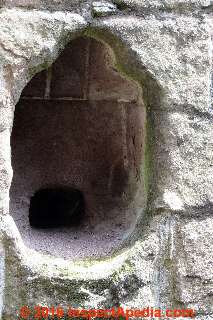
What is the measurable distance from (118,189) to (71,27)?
551 mm

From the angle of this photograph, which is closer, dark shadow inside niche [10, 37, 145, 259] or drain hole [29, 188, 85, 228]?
dark shadow inside niche [10, 37, 145, 259]

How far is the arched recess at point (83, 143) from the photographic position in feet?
4.91

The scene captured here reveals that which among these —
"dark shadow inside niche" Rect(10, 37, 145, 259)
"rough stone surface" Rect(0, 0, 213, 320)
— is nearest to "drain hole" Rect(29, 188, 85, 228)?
"dark shadow inside niche" Rect(10, 37, 145, 259)

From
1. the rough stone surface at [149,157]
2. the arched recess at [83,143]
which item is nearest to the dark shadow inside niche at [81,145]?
the arched recess at [83,143]

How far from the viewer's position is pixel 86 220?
64.5 inches

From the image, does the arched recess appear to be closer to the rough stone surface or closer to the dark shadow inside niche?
the dark shadow inside niche

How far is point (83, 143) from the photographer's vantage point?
1.66 meters

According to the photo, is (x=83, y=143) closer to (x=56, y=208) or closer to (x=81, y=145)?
(x=81, y=145)

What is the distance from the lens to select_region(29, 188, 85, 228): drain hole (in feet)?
5.63

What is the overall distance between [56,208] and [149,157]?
0.56m

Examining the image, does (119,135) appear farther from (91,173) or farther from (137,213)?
(137,213)

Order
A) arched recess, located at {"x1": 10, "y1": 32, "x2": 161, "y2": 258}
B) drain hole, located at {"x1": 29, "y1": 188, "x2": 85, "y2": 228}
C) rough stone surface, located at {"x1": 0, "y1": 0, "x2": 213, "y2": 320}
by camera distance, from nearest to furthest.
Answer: rough stone surface, located at {"x1": 0, "y1": 0, "x2": 213, "y2": 320} < arched recess, located at {"x1": 10, "y1": 32, "x2": 161, "y2": 258} < drain hole, located at {"x1": 29, "y1": 188, "x2": 85, "y2": 228}

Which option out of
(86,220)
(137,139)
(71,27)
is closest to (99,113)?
(137,139)

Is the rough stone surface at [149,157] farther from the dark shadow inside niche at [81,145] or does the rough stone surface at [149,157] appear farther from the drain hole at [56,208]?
the drain hole at [56,208]
